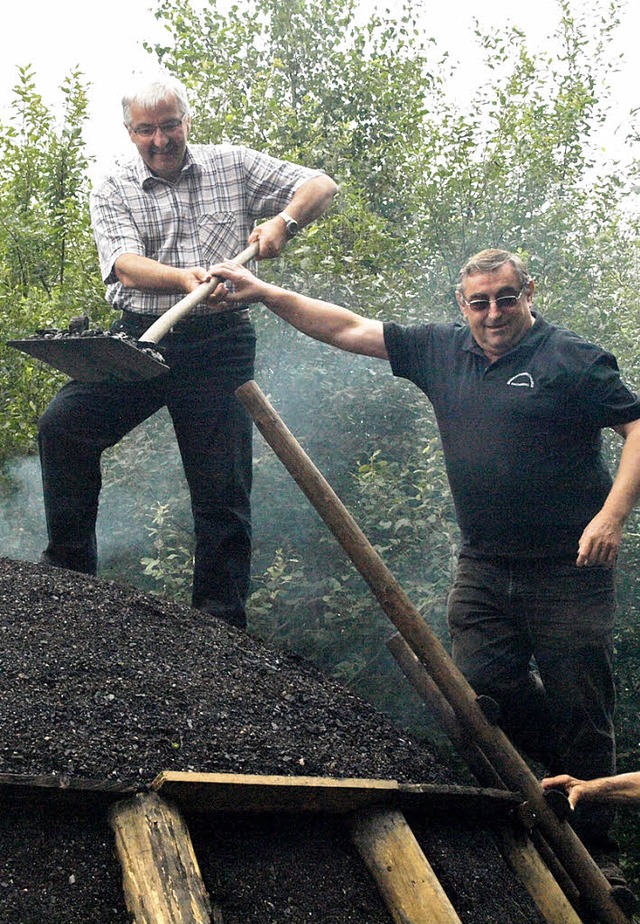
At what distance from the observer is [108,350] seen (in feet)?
11.3

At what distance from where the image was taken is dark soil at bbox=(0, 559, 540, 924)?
94.8 inches

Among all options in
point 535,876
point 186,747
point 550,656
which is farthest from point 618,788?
point 186,747

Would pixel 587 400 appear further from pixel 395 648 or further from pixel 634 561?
pixel 634 561

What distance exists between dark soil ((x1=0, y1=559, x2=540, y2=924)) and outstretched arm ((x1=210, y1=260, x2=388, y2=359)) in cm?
116

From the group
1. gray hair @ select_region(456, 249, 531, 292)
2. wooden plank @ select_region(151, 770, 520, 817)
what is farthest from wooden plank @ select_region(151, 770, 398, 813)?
gray hair @ select_region(456, 249, 531, 292)

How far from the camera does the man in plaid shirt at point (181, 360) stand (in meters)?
3.98

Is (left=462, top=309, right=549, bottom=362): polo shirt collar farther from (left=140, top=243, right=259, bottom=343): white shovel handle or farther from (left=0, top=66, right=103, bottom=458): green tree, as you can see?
(left=0, top=66, right=103, bottom=458): green tree

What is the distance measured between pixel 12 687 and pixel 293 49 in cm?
621

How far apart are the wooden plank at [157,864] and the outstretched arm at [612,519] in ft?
5.32

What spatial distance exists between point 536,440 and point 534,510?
9.6 inches

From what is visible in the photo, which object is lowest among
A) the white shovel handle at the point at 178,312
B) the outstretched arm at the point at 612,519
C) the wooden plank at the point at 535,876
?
the wooden plank at the point at 535,876

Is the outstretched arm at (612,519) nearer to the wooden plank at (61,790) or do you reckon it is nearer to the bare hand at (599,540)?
the bare hand at (599,540)

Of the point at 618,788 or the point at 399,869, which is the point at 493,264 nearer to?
→ the point at 618,788

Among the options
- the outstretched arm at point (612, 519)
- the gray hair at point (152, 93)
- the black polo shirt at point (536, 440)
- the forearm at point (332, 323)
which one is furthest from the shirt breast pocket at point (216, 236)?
the outstretched arm at point (612, 519)
